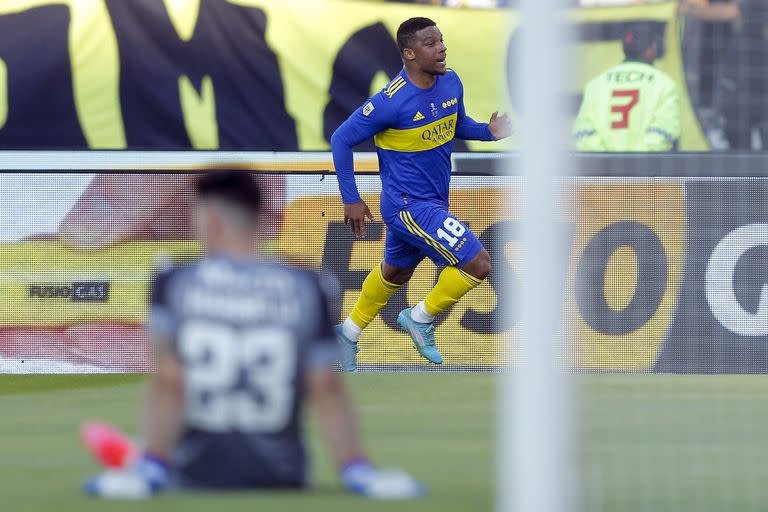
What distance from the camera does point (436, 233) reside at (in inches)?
349

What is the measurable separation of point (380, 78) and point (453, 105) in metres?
2.28

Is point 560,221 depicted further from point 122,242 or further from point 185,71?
point 185,71

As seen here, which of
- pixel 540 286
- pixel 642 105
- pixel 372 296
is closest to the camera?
pixel 540 286

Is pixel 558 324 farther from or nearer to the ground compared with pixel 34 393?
farther from the ground

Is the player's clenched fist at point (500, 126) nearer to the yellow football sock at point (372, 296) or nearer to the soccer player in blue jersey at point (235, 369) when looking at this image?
the yellow football sock at point (372, 296)

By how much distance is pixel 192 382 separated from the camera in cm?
421

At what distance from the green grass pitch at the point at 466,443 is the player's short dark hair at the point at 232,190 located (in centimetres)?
84

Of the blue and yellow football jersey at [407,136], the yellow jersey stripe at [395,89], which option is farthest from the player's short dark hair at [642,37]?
the yellow jersey stripe at [395,89]

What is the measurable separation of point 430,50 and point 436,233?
107 cm

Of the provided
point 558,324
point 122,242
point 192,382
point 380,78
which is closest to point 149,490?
point 192,382

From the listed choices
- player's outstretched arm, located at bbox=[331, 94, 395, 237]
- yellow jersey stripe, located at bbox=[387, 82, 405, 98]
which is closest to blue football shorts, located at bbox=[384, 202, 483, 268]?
player's outstretched arm, located at bbox=[331, 94, 395, 237]

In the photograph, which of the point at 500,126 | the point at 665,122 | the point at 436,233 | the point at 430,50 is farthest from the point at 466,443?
the point at 665,122

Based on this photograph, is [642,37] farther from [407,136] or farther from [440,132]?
[407,136]

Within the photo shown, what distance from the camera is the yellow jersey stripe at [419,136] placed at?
902 cm
